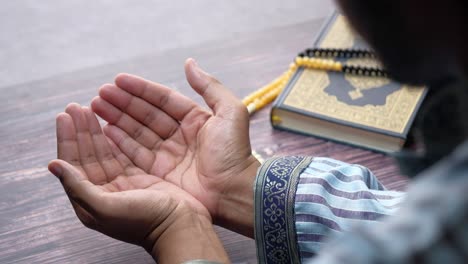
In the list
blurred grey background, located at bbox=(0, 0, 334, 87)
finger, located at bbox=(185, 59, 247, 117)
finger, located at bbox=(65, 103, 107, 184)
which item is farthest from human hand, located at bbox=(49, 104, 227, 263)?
blurred grey background, located at bbox=(0, 0, 334, 87)

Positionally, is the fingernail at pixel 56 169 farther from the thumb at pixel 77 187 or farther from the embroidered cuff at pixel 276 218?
the embroidered cuff at pixel 276 218

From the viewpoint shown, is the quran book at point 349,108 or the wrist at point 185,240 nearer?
the wrist at point 185,240

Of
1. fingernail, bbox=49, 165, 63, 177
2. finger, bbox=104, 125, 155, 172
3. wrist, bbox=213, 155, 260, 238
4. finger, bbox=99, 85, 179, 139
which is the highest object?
fingernail, bbox=49, 165, 63, 177

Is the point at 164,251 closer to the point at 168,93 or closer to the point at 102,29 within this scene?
the point at 168,93

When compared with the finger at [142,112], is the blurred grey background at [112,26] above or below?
below

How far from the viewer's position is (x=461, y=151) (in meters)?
0.29

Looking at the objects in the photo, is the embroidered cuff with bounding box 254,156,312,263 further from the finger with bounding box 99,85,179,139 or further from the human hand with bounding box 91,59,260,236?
the finger with bounding box 99,85,179,139

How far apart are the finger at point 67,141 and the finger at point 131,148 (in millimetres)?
68

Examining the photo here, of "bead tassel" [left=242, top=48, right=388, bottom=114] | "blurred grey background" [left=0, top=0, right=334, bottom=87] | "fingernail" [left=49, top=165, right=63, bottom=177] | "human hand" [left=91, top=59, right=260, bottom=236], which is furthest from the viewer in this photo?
"blurred grey background" [left=0, top=0, right=334, bottom=87]

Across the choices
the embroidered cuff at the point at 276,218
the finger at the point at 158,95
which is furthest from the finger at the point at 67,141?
the embroidered cuff at the point at 276,218

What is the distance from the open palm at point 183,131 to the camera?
2.68ft

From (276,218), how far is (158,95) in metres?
0.25

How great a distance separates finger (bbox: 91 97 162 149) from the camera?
87 cm

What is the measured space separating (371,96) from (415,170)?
1.81 feet
